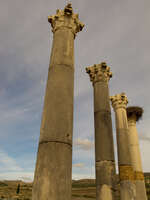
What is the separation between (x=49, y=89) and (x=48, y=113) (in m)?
1.22

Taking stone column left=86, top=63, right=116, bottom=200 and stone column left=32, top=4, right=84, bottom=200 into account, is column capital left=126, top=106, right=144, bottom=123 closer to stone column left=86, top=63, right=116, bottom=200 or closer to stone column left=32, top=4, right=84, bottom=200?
stone column left=86, top=63, right=116, bottom=200

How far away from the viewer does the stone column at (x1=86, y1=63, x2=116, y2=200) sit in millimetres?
12328

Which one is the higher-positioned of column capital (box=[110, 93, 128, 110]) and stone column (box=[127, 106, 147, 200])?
column capital (box=[110, 93, 128, 110])

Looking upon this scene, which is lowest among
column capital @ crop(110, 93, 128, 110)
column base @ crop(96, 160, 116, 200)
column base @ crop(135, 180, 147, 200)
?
column base @ crop(135, 180, 147, 200)

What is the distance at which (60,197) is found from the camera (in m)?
5.96

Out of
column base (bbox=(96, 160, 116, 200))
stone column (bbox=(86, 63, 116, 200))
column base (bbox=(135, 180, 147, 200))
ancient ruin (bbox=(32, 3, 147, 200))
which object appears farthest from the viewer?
column base (bbox=(135, 180, 147, 200))

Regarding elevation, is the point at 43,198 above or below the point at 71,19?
below

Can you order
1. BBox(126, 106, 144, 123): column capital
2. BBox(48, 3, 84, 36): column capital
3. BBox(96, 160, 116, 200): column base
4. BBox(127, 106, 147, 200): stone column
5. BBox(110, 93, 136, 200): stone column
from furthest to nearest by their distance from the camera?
BBox(126, 106, 144, 123): column capital
BBox(127, 106, 147, 200): stone column
BBox(110, 93, 136, 200): stone column
BBox(96, 160, 116, 200): column base
BBox(48, 3, 84, 36): column capital

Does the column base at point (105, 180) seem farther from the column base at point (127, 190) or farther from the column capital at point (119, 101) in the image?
the column capital at point (119, 101)

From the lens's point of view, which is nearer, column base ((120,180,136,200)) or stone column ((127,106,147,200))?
column base ((120,180,136,200))

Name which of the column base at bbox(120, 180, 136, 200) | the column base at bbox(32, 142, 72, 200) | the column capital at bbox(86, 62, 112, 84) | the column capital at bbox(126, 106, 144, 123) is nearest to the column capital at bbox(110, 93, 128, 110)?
the column capital at bbox(86, 62, 112, 84)

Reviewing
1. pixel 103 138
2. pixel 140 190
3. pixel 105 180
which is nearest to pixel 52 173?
pixel 105 180

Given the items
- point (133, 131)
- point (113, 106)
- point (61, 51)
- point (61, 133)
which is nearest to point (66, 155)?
point (61, 133)

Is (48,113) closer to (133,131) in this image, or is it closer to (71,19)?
(71,19)
